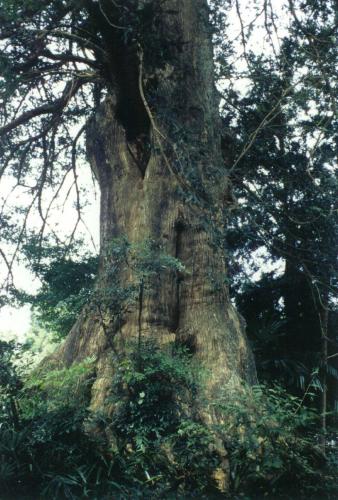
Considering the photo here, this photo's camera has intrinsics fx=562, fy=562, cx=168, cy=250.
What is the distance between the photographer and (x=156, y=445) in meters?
5.20

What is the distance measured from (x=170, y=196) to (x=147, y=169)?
0.61m

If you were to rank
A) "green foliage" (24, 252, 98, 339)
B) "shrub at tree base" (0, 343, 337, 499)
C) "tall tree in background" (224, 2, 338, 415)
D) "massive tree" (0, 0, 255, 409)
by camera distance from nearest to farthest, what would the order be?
"shrub at tree base" (0, 343, 337, 499) < "massive tree" (0, 0, 255, 409) < "tall tree in background" (224, 2, 338, 415) < "green foliage" (24, 252, 98, 339)

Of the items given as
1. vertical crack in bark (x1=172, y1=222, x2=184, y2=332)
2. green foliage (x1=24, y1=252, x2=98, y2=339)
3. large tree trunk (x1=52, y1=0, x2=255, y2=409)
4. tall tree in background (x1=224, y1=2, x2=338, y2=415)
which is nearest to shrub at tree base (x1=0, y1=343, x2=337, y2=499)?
large tree trunk (x1=52, y1=0, x2=255, y2=409)

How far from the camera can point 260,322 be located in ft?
38.5

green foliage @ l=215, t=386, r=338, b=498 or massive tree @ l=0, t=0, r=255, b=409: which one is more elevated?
massive tree @ l=0, t=0, r=255, b=409

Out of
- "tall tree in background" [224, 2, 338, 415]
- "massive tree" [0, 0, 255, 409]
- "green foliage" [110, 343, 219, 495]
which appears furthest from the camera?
"tall tree in background" [224, 2, 338, 415]

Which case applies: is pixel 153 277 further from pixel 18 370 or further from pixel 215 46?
pixel 215 46

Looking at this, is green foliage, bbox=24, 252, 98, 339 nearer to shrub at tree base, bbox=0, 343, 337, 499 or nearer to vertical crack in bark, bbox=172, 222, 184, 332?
vertical crack in bark, bbox=172, 222, 184, 332

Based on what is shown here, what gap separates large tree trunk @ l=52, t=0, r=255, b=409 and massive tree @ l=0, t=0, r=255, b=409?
0.02 m

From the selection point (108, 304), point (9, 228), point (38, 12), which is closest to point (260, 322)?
point (9, 228)

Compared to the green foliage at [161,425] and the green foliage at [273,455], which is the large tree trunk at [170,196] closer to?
the green foliage at [161,425]

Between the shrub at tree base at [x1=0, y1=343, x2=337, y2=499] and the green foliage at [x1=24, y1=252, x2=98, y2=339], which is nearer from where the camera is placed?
the shrub at tree base at [x1=0, y1=343, x2=337, y2=499]

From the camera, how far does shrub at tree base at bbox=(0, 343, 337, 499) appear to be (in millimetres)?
4875

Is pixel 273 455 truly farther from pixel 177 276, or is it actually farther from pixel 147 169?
pixel 147 169
